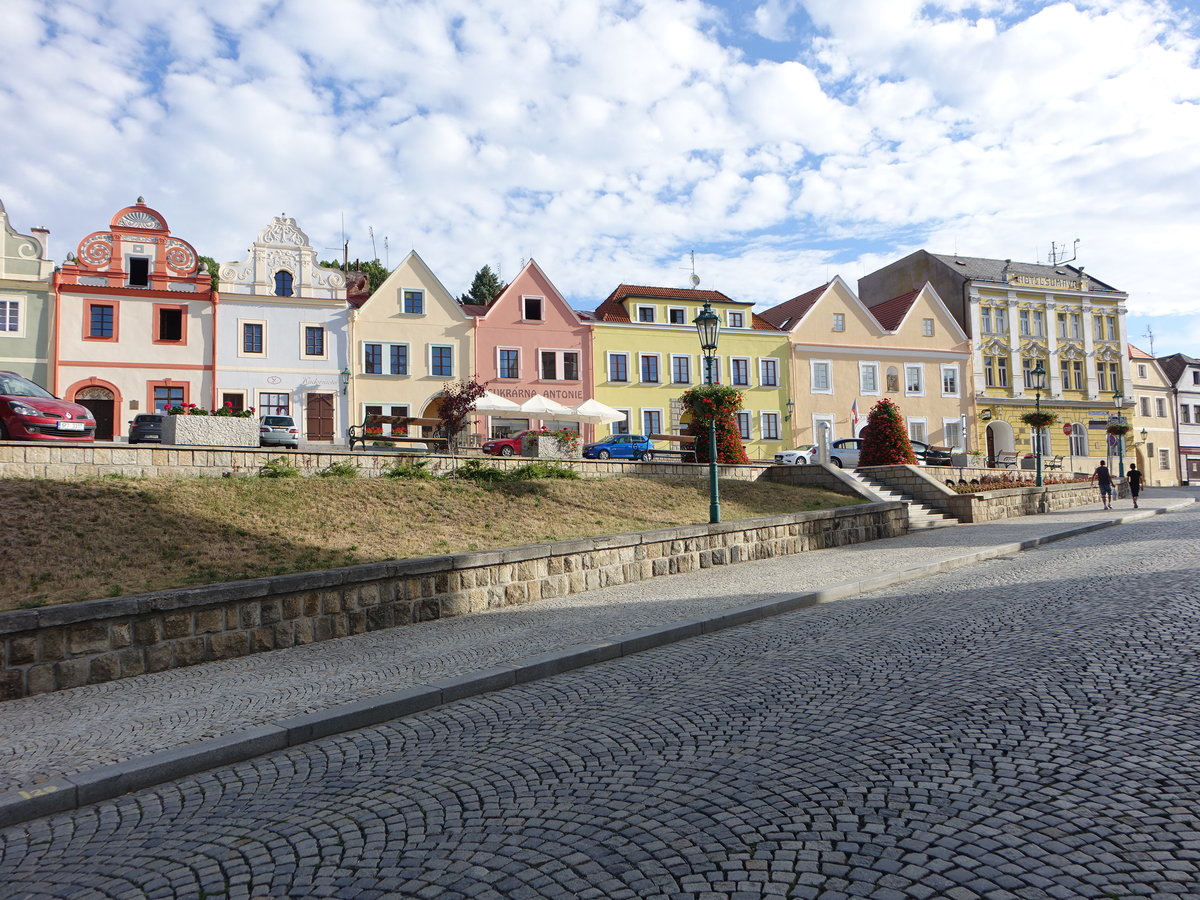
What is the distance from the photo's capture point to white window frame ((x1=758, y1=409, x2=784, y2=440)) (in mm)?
44469

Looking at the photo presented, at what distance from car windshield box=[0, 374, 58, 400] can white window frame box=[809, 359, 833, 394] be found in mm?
38113

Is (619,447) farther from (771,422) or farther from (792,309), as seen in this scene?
(792,309)

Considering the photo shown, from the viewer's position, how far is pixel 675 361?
43344mm

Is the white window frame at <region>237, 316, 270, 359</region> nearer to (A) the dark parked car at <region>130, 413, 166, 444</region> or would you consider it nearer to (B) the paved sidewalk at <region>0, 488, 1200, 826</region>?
(A) the dark parked car at <region>130, 413, 166, 444</region>

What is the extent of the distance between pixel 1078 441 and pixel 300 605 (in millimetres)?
53886

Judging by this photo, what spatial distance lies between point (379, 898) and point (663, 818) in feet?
4.31

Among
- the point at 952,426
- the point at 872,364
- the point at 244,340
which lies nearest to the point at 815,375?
the point at 872,364

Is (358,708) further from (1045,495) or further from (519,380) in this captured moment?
(519,380)

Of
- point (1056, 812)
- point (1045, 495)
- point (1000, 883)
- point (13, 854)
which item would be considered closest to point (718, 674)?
point (1056, 812)

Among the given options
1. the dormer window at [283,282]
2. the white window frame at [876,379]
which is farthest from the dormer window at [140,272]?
the white window frame at [876,379]

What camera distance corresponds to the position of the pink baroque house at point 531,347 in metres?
39.8

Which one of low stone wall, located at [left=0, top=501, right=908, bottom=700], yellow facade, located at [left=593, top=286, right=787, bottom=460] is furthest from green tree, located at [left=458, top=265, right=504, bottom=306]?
low stone wall, located at [left=0, top=501, right=908, bottom=700]

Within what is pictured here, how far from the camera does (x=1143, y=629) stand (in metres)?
7.39

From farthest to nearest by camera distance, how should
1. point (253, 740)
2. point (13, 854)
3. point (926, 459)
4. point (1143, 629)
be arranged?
point (926, 459)
point (1143, 629)
point (253, 740)
point (13, 854)
